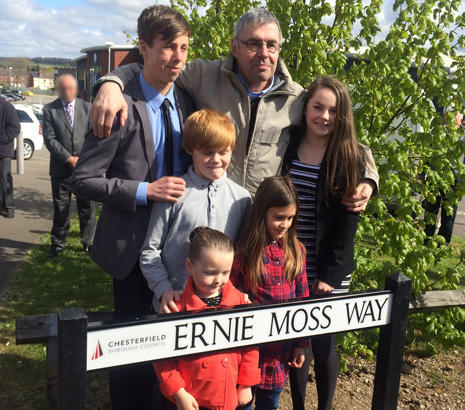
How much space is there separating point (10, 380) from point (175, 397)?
2019 mm

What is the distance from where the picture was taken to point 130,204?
2287 millimetres

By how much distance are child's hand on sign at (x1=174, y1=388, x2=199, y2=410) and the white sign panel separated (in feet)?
1.26

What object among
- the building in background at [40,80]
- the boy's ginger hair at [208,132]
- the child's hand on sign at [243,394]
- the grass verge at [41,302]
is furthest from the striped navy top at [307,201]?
the building in background at [40,80]

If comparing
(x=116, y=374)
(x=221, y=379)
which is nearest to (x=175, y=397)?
(x=221, y=379)

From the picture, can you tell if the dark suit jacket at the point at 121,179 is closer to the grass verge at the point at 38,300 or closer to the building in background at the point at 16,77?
the grass verge at the point at 38,300

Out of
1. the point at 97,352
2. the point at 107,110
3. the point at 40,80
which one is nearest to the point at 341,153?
the point at 107,110

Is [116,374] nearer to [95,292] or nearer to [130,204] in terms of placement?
[130,204]

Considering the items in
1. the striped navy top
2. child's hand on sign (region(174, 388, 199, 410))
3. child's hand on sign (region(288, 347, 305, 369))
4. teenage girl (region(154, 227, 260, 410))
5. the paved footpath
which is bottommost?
the paved footpath

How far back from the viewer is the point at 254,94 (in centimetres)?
263

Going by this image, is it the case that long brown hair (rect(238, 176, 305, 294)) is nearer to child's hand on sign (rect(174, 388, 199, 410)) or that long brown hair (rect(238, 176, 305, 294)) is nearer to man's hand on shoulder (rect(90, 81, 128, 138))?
child's hand on sign (rect(174, 388, 199, 410))

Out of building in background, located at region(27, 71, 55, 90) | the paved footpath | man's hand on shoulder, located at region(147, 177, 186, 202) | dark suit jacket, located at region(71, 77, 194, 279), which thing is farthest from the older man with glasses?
building in background, located at region(27, 71, 55, 90)

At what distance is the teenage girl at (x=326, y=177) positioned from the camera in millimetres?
2520

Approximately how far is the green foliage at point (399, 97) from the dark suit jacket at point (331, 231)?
0.88 meters

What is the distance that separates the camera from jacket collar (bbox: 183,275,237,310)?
2.10 meters
